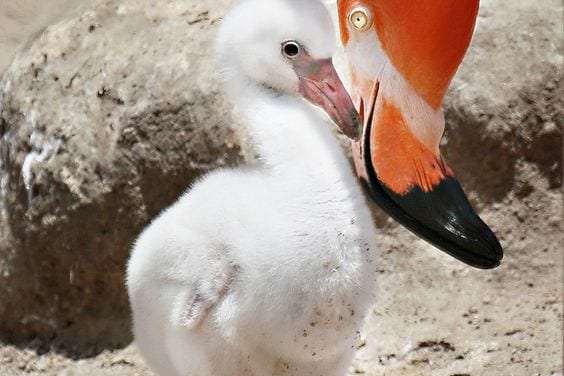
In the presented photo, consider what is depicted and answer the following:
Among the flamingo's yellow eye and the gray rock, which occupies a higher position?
the flamingo's yellow eye

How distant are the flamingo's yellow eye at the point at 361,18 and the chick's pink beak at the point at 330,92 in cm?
23

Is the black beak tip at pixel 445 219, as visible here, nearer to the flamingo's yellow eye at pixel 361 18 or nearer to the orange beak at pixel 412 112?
the orange beak at pixel 412 112

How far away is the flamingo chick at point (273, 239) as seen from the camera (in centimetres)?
229

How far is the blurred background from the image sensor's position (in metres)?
3.38

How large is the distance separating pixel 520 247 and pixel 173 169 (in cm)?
106

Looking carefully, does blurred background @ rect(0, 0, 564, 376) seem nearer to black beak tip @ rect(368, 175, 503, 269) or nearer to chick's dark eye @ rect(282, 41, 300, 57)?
black beak tip @ rect(368, 175, 503, 269)

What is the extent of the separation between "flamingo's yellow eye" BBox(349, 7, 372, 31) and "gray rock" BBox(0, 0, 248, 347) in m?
0.79

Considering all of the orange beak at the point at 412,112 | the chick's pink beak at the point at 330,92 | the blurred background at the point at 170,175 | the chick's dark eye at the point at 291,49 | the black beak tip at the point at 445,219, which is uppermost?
the chick's dark eye at the point at 291,49

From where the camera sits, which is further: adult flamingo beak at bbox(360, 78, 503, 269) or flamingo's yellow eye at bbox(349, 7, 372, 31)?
flamingo's yellow eye at bbox(349, 7, 372, 31)

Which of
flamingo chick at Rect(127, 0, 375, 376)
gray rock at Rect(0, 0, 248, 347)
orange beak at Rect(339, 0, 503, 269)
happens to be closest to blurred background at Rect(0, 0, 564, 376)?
gray rock at Rect(0, 0, 248, 347)

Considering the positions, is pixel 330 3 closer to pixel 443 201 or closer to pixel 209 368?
pixel 443 201

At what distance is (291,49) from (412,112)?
1.15ft

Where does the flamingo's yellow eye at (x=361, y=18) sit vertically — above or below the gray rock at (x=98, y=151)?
above

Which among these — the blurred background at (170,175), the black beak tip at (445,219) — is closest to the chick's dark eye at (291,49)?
the black beak tip at (445,219)
